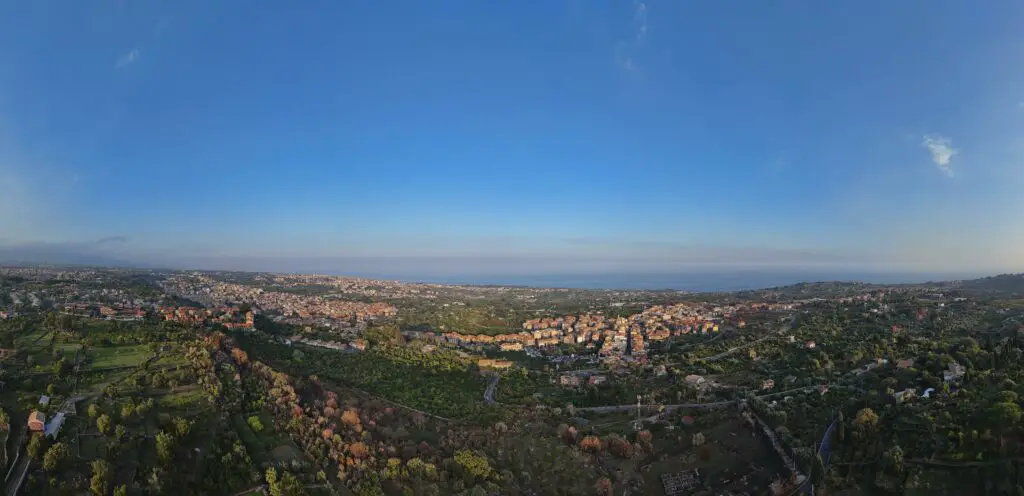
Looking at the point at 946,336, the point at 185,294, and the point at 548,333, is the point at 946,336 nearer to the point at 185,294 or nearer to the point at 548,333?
the point at 548,333

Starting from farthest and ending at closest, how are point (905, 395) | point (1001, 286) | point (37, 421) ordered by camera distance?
1. point (1001, 286)
2. point (905, 395)
3. point (37, 421)

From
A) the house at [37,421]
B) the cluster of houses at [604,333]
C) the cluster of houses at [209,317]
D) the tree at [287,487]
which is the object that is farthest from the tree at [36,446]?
the cluster of houses at [604,333]

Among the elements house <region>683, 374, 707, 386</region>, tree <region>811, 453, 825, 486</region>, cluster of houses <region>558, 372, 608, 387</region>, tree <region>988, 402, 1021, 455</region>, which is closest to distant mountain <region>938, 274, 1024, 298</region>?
house <region>683, 374, 707, 386</region>

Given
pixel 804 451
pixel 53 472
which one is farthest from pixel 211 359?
pixel 804 451

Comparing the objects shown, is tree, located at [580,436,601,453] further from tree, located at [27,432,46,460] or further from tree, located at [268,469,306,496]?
tree, located at [27,432,46,460]

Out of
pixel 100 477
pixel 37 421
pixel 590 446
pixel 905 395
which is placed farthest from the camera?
pixel 905 395

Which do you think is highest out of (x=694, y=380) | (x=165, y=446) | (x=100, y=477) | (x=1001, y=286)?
(x=1001, y=286)

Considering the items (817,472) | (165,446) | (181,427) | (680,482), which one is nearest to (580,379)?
(680,482)

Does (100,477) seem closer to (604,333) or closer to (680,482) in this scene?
(680,482)
